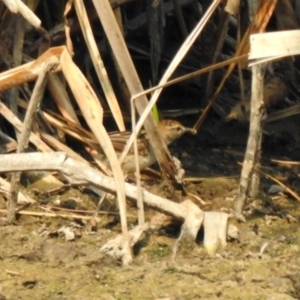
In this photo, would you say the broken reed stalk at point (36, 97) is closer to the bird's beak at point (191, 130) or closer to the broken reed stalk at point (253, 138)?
the broken reed stalk at point (253, 138)

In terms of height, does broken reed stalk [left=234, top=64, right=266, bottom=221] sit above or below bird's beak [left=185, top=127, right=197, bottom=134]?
above

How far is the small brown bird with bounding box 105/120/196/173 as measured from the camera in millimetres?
5051

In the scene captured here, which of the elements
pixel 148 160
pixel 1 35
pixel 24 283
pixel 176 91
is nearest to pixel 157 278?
pixel 24 283

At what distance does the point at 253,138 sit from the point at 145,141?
971 millimetres

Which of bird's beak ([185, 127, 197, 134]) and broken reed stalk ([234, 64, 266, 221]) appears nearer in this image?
broken reed stalk ([234, 64, 266, 221])

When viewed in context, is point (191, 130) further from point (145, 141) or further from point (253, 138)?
point (253, 138)

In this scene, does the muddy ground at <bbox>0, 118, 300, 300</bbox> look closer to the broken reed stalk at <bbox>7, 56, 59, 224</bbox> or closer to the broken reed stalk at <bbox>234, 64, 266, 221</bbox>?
the broken reed stalk at <bbox>234, 64, 266, 221</bbox>

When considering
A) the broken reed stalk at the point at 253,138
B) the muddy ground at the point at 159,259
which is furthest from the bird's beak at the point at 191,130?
the broken reed stalk at the point at 253,138

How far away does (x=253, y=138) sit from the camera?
4484mm

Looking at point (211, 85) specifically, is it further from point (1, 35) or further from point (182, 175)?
point (1, 35)

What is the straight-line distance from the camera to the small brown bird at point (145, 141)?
5.05m

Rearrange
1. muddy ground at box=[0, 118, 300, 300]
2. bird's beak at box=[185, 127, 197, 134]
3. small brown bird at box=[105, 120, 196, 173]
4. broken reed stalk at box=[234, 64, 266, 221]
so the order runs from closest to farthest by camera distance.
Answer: muddy ground at box=[0, 118, 300, 300]
broken reed stalk at box=[234, 64, 266, 221]
small brown bird at box=[105, 120, 196, 173]
bird's beak at box=[185, 127, 197, 134]

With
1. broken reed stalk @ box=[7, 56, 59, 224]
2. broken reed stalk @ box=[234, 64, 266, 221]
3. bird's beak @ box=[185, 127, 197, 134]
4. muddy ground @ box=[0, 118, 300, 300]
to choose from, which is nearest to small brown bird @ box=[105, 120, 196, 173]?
bird's beak @ box=[185, 127, 197, 134]

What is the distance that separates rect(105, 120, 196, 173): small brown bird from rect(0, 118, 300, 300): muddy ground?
20 cm
